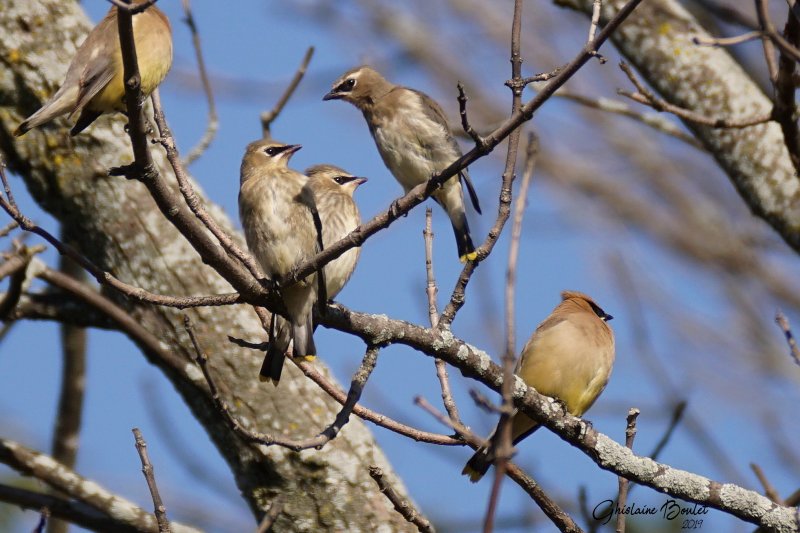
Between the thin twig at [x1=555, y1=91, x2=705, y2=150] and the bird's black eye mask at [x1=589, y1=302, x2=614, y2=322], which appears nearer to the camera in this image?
the thin twig at [x1=555, y1=91, x2=705, y2=150]

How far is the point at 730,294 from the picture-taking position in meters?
10.7

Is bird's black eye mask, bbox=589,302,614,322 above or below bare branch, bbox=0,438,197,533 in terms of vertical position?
above

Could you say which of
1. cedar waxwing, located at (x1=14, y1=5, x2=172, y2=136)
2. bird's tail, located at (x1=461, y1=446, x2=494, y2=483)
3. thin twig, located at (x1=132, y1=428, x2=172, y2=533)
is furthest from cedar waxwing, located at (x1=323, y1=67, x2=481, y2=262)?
thin twig, located at (x1=132, y1=428, x2=172, y2=533)

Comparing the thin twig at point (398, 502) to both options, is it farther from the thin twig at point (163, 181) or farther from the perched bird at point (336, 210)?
the perched bird at point (336, 210)

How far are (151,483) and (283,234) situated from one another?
1.61 meters

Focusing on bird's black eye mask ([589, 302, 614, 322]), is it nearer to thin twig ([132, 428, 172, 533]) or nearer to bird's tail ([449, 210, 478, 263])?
bird's tail ([449, 210, 478, 263])

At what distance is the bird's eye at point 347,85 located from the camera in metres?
6.82

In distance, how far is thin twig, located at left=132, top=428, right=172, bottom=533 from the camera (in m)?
3.28

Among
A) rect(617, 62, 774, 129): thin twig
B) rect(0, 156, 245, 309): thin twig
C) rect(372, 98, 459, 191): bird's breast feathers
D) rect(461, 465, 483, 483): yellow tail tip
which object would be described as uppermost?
rect(372, 98, 459, 191): bird's breast feathers

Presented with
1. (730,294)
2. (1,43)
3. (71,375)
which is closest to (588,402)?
(71,375)

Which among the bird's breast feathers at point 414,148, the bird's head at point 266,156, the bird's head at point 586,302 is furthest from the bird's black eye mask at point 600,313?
the bird's head at point 266,156

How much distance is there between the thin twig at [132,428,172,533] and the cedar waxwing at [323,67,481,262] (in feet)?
9.69

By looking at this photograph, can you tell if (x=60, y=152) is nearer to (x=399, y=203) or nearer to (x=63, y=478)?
(x=63, y=478)

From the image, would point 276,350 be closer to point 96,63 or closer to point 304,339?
point 304,339
